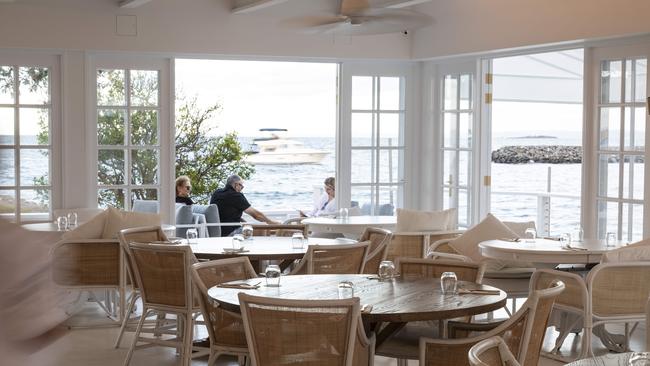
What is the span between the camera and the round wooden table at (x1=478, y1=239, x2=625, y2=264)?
5945mm

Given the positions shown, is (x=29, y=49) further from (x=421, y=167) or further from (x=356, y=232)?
(x=421, y=167)

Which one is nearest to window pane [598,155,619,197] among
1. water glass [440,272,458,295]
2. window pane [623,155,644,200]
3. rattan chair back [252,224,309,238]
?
window pane [623,155,644,200]

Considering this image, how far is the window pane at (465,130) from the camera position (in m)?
9.18

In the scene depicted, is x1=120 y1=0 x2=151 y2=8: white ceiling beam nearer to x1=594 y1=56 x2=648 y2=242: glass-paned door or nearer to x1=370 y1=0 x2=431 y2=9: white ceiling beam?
x1=370 y1=0 x2=431 y2=9: white ceiling beam

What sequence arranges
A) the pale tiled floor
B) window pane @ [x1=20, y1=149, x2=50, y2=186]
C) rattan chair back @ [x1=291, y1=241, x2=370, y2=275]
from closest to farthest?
rattan chair back @ [x1=291, y1=241, x2=370, y2=275] → the pale tiled floor → window pane @ [x1=20, y1=149, x2=50, y2=186]

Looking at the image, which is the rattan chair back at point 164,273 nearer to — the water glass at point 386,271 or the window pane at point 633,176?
the water glass at point 386,271

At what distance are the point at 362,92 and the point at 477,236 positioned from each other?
322 centimetres

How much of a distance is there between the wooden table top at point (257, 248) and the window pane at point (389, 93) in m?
3.39

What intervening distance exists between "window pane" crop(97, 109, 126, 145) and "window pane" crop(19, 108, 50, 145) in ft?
1.58

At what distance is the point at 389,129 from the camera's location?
9.80 m

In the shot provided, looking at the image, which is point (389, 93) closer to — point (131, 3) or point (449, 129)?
point (449, 129)

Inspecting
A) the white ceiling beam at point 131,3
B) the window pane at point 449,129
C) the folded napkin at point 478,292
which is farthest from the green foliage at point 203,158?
the folded napkin at point 478,292

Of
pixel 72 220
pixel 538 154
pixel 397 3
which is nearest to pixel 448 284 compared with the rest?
pixel 72 220

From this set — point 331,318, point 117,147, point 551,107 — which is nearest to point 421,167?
point 117,147
